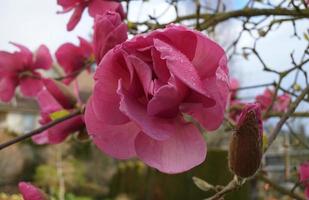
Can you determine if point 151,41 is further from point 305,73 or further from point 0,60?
point 0,60

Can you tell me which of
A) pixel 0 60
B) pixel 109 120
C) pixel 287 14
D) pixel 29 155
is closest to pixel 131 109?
pixel 109 120

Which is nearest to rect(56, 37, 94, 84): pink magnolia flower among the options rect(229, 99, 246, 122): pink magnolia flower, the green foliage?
rect(229, 99, 246, 122): pink magnolia flower

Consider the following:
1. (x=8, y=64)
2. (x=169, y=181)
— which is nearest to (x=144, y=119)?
(x=8, y=64)

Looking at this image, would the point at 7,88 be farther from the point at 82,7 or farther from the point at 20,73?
the point at 82,7

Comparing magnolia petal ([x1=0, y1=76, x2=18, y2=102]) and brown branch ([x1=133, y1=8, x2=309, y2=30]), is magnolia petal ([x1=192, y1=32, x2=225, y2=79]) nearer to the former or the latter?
brown branch ([x1=133, y1=8, x2=309, y2=30])

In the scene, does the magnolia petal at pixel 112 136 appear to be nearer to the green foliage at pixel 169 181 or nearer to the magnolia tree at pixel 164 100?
the magnolia tree at pixel 164 100

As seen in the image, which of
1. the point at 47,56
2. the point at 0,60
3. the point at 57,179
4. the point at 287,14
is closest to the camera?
the point at 287,14
